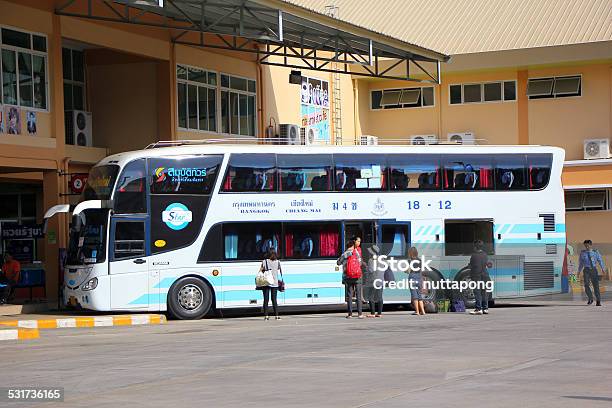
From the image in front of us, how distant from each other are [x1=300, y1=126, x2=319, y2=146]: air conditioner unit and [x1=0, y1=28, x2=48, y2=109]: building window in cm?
1209

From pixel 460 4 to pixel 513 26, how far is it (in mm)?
4186

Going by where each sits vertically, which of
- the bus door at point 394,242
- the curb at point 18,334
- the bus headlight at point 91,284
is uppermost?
the bus door at point 394,242

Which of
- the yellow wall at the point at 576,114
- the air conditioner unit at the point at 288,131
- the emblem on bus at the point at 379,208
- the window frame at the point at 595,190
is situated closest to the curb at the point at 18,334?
the emblem on bus at the point at 379,208

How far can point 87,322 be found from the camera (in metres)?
24.2

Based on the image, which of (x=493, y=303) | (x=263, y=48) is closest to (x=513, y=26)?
(x=263, y=48)

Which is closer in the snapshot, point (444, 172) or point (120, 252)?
point (120, 252)

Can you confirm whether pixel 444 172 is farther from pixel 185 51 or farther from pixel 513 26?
pixel 513 26

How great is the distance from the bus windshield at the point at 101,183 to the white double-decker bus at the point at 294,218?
0.12 ft

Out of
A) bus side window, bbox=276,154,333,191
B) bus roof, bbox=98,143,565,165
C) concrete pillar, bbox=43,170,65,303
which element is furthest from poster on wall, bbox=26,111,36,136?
bus side window, bbox=276,154,333,191

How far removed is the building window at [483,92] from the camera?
4428 cm

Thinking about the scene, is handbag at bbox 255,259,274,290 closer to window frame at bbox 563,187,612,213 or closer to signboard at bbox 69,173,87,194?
signboard at bbox 69,173,87,194

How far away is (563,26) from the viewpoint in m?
44.2

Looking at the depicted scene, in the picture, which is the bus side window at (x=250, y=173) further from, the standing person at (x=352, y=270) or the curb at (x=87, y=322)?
the curb at (x=87, y=322)

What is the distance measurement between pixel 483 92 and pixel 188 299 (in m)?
22.8
